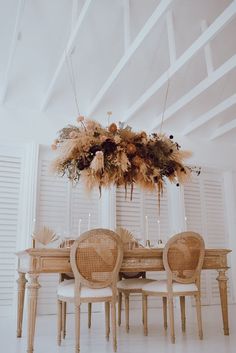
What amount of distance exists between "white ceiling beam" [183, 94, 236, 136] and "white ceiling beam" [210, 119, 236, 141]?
446mm

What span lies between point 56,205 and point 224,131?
2876 mm

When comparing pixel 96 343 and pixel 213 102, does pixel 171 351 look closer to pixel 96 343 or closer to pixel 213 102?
pixel 96 343

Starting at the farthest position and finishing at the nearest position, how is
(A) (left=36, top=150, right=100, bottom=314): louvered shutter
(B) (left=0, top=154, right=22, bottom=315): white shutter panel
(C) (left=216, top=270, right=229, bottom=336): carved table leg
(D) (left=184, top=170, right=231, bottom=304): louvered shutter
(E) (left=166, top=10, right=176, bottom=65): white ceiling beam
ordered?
(D) (left=184, top=170, right=231, bottom=304): louvered shutter → (A) (left=36, top=150, right=100, bottom=314): louvered shutter → (B) (left=0, top=154, right=22, bottom=315): white shutter panel → (E) (left=166, top=10, right=176, bottom=65): white ceiling beam → (C) (left=216, top=270, right=229, bottom=336): carved table leg

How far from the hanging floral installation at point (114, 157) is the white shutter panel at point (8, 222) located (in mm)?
1826

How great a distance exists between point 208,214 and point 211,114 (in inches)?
68.3

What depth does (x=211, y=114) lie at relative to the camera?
4.99 m

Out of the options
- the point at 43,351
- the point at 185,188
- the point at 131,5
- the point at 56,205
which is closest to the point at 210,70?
the point at 131,5

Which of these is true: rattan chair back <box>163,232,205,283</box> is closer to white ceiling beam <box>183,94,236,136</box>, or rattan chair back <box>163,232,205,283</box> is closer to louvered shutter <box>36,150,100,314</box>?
louvered shutter <box>36,150,100,314</box>

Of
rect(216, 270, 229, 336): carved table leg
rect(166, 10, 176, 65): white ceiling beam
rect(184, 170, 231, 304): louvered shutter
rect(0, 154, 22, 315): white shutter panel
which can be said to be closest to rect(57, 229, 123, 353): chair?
rect(216, 270, 229, 336): carved table leg

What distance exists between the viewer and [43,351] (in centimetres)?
259

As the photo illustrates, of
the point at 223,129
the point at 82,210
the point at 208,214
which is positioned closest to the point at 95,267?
→ the point at 82,210

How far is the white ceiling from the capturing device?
158 inches

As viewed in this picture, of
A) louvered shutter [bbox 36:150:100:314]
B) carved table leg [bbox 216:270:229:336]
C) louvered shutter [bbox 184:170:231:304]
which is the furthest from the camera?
louvered shutter [bbox 184:170:231:304]

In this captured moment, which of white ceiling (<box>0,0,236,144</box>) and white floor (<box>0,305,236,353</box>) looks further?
white ceiling (<box>0,0,236,144</box>)
